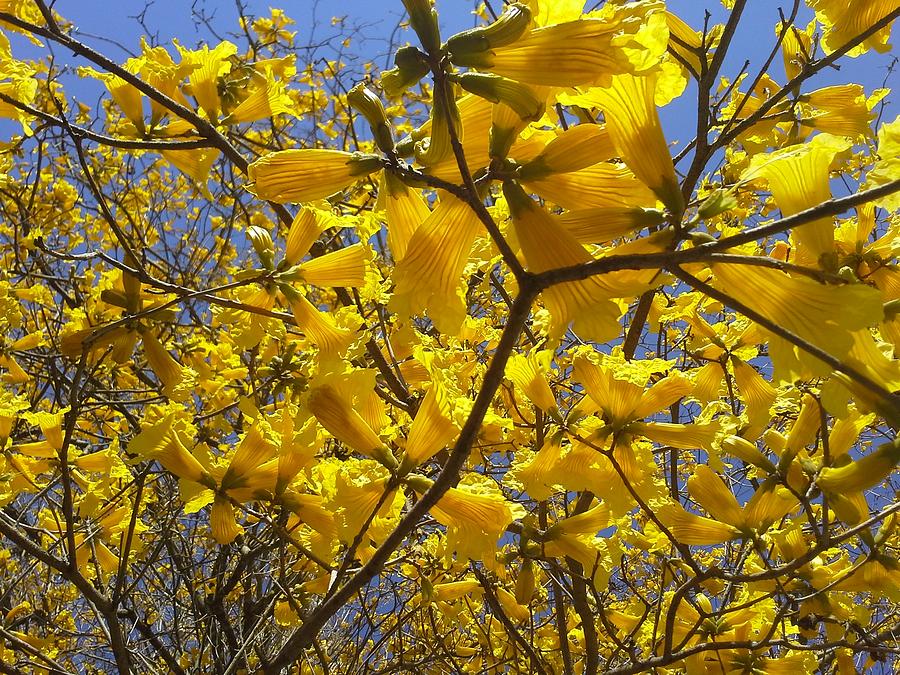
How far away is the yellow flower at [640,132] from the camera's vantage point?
1343 millimetres

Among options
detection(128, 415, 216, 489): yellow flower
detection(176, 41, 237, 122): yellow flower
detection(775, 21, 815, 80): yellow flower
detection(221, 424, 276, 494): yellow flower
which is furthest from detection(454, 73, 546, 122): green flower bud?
detection(775, 21, 815, 80): yellow flower

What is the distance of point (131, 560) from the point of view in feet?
10.8

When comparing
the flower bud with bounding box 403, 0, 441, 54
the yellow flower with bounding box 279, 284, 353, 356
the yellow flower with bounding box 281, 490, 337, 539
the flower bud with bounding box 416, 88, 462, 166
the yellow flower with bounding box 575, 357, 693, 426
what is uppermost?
the yellow flower with bounding box 279, 284, 353, 356

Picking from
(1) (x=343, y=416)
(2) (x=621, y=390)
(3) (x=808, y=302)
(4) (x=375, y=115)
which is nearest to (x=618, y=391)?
(2) (x=621, y=390)

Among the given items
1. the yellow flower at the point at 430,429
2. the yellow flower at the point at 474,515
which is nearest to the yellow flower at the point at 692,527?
the yellow flower at the point at 474,515

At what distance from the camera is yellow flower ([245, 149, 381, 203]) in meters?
1.45

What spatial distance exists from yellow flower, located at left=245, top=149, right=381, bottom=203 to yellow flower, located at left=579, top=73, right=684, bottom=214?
509mm

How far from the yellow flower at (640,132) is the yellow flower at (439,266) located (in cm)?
34

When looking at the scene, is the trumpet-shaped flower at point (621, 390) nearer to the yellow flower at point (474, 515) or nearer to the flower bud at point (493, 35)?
the yellow flower at point (474, 515)

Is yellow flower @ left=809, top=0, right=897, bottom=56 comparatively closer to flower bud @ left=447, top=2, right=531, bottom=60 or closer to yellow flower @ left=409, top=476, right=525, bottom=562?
flower bud @ left=447, top=2, right=531, bottom=60

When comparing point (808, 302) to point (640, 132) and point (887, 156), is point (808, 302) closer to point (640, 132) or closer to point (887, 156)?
point (887, 156)

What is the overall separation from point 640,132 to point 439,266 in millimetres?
509

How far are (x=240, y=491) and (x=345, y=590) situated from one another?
82 centimetres

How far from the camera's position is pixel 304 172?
147 cm
